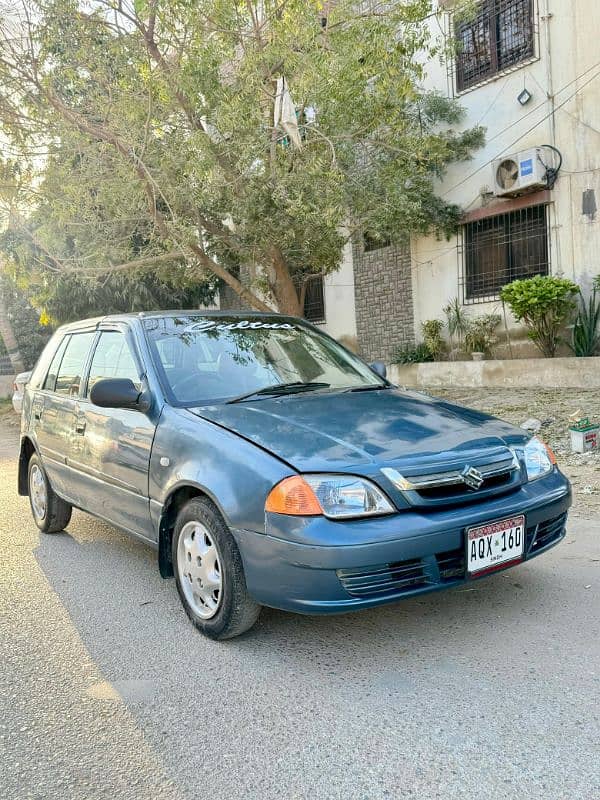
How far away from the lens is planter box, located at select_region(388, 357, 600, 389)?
32.7 feet

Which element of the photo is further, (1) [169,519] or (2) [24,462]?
(2) [24,462]

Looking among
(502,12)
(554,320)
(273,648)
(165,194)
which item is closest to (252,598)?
(273,648)

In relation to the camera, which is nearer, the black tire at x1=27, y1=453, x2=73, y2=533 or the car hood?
the car hood

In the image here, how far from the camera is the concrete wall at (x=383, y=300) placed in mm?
14160

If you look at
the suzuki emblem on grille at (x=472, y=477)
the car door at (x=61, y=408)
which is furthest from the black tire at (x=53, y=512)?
the suzuki emblem on grille at (x=472, y=477)

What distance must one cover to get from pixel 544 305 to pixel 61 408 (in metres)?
7.97

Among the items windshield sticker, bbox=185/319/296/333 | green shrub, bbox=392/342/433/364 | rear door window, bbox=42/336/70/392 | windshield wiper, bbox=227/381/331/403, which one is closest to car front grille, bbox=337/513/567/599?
windshield wiper, bbox=227/381/331/403

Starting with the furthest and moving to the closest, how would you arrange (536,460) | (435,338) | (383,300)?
1. (383,300)
2. (435,338)
3. (536,460)

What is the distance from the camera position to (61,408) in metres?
5.07

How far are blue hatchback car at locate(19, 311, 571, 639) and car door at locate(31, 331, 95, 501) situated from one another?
5.6 inches

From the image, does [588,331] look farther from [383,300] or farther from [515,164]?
[383,300]

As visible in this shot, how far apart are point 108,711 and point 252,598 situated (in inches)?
29.8

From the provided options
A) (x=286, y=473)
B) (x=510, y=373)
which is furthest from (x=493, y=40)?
(x=286, y=473)

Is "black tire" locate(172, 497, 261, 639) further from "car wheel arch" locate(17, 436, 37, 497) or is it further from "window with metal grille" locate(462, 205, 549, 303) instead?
"window with metal grille" locate(462, 205, 549, 303)
